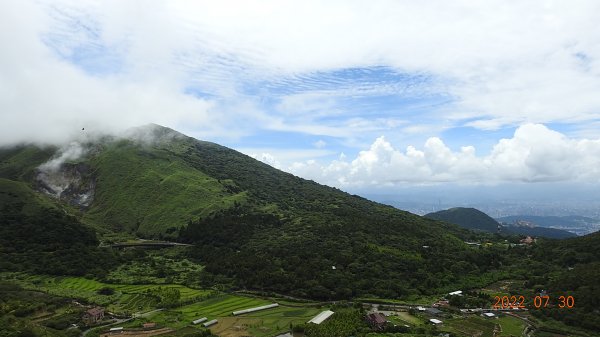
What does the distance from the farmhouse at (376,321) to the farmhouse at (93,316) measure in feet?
173

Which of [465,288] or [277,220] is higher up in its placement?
[277,220]

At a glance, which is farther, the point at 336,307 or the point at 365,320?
the point at 336,307

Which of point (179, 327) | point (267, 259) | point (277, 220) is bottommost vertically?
point (179, 327)

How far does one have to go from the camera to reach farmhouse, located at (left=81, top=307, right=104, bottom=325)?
82.1m

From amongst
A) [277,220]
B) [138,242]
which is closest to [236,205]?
[277,220]

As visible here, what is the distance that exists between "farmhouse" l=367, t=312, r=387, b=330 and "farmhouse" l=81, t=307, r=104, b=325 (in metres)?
52.8

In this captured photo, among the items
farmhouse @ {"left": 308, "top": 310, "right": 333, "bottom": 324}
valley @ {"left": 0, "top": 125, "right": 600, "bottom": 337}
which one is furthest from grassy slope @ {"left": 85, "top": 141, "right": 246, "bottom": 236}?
farmhouse @ {"left": 308, "top": 310, "right": 333, "bottom": 324}

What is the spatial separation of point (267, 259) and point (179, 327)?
44869 millimetres

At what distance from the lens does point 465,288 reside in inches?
4326

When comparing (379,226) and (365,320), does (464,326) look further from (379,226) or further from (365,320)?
(379,226)

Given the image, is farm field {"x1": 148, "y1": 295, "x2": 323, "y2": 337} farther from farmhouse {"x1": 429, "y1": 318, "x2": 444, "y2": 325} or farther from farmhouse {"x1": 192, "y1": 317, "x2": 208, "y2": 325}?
farmhouse {"x1": 429, "y1": 318, "x2": 444, "y2": 325}

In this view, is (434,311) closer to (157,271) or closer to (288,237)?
(288,237)

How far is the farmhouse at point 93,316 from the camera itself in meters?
82.1

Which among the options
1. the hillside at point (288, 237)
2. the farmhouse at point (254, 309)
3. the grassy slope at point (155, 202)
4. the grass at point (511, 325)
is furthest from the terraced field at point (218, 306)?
the grassy slope at point (155, 202)
